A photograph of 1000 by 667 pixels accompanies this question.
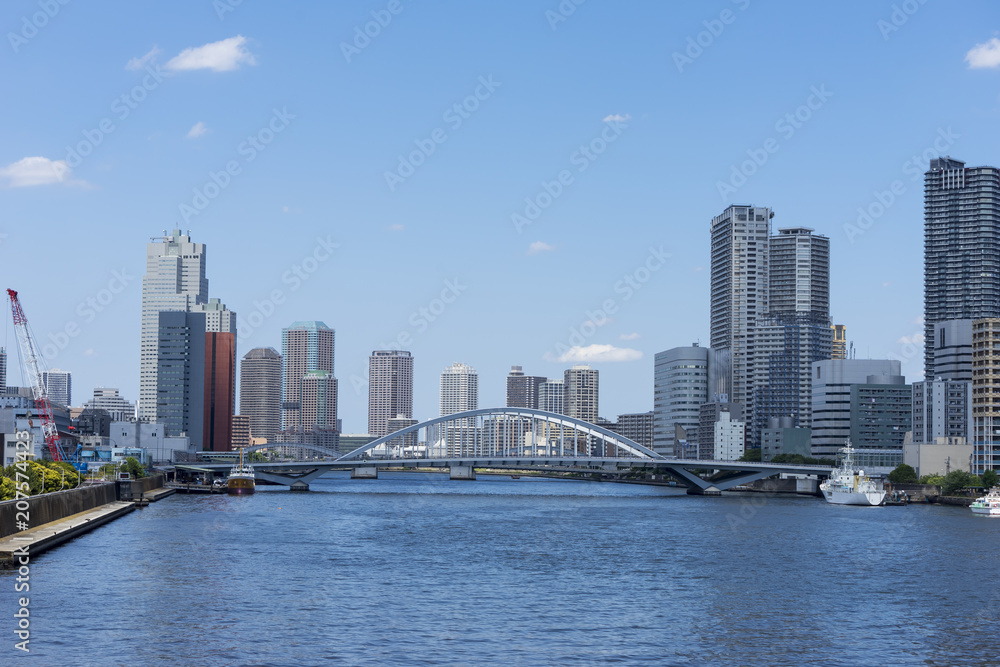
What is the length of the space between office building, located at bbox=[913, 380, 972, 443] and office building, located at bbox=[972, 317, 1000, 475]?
1557 cm

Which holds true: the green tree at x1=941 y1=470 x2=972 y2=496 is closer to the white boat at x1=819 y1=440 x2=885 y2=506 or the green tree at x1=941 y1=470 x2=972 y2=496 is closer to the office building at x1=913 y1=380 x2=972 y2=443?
the white boat at x1=819 y1=440 x2=885 y2=506

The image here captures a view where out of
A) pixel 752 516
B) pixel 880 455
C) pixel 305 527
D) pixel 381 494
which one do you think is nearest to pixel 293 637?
pixel 305 527

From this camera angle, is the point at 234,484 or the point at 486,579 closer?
the point at 486,579

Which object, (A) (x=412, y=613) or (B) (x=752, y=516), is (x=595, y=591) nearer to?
(A) (x=412, y=613)

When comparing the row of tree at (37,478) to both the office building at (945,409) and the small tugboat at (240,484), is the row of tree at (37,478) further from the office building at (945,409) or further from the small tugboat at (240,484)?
the office building at (945,409)

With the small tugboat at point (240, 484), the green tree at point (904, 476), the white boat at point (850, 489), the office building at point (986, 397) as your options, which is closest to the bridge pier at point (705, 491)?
the white boat at point (850, 489)

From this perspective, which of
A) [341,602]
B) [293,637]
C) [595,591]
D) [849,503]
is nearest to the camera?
[293,637]

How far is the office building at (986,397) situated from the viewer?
15671 centimetres

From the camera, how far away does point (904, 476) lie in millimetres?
158375

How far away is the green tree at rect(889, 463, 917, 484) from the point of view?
157375 millimetres

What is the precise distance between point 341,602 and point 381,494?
358 ft

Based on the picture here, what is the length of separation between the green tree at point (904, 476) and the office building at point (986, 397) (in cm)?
800

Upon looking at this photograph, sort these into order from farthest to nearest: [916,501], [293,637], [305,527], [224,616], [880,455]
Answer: [880,455]
[916,501]
[305,527]
[224,616]
[293,637]

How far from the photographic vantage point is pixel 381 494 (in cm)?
15425
